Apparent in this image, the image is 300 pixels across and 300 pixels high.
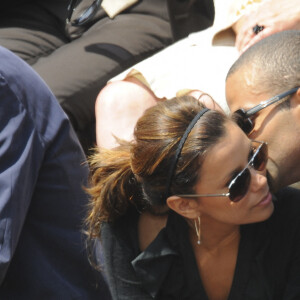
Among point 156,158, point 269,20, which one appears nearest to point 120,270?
point 156,158

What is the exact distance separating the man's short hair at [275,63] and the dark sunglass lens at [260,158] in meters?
0.27

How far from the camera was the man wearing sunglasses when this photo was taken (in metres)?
1.83

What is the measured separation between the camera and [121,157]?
1.72m

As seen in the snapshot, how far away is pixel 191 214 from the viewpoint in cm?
163

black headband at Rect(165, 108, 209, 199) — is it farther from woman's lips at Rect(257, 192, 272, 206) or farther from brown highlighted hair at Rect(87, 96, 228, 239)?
woman's lips at Rect(257, 192, 272, 206)

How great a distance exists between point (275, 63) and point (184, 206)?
551mm

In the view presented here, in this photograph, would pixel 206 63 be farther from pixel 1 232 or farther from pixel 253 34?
pixel 1 232

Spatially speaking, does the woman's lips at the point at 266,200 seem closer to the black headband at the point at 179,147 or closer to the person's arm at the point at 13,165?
the black headband at the point at 179,147

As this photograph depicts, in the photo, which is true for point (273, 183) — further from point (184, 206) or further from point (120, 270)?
point (120, 270)

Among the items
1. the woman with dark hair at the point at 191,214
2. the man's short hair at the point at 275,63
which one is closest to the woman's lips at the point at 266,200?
the woman with dark hair at the point at 191,214

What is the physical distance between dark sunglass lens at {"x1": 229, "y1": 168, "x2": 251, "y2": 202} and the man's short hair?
0.38m

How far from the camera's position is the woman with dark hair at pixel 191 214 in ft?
5.08

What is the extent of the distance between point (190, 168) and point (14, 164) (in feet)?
1.38

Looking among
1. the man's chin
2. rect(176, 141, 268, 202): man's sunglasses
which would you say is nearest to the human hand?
the man's chin
